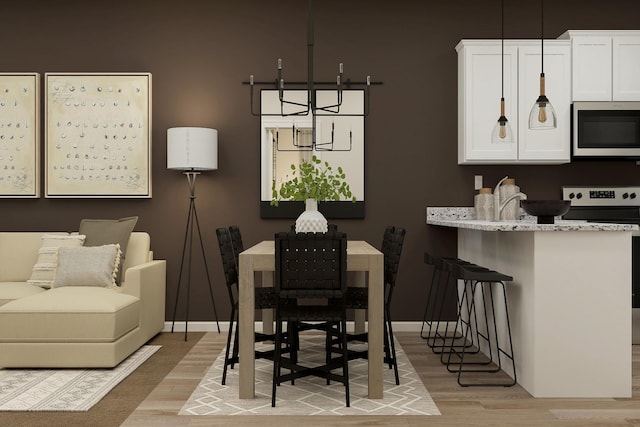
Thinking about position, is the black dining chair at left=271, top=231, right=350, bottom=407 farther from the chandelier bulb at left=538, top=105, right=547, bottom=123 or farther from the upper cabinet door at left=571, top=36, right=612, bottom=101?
the upper cabinet door at left=571, top=36, right=612, bottom=101

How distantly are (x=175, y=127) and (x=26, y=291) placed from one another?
1836 mm

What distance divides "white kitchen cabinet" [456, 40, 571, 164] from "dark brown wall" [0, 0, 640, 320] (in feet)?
1.05

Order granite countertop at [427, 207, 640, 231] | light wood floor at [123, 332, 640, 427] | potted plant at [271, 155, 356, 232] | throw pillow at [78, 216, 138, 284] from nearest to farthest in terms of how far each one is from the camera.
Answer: light wood floor at [123, 332, 640, 427] < granite countertop at [427, 207, 640, 231] < potted plant at [271, 155, 356, 232] < throw pillow at [78, 216, 138, 284]

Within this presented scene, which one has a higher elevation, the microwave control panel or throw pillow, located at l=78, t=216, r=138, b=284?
the microwave control panel

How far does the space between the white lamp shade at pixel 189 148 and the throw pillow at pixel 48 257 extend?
981 mm

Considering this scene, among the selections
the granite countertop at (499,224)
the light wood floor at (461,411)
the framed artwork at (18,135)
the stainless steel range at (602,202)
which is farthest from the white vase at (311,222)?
the framed artwork at (18,135)

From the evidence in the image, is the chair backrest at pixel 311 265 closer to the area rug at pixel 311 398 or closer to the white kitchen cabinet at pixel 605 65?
the area rug at pixel 311 398

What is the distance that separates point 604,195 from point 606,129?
0.65m

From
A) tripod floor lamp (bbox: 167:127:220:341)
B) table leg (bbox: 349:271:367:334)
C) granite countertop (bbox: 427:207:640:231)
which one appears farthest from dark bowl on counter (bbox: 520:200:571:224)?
tripod floor lamp (bbox: 167:127:220:341)

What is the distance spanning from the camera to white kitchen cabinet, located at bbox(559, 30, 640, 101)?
4.58 metres

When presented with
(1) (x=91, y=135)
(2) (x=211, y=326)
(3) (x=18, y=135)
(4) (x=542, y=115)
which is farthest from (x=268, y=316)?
(3) (x=18, y=135)

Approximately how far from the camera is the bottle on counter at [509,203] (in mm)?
4320

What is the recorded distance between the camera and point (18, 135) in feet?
15.9

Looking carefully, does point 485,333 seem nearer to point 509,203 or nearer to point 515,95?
point 509,203
